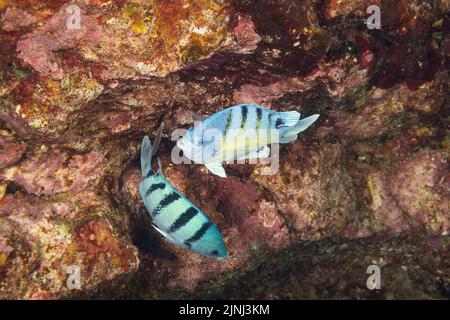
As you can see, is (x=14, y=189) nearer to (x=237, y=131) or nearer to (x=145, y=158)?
(x=145, y=158)

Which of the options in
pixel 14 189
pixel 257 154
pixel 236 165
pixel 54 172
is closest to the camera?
pixel 257 154

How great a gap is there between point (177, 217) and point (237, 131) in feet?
3.01

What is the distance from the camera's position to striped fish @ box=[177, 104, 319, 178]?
2.41 meters

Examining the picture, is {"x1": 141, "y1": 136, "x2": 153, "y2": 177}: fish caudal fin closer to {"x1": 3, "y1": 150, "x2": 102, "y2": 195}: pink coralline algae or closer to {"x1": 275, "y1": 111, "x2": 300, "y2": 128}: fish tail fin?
{"x1": 3, "y1": 150, "x2": 102, "y2": 195}: pink coralline algae

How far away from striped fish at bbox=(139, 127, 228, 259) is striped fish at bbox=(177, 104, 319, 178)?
0.47 metres

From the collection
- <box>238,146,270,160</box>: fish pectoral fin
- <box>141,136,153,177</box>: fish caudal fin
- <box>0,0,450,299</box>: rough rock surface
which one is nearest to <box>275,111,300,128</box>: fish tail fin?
<box>238,146,270,160</box>: fish pectoral fin

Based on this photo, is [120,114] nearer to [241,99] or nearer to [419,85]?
[241,99]

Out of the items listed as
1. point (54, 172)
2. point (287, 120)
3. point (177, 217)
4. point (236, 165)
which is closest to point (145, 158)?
point (177, 217)

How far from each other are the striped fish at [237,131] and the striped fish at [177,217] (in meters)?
0.47

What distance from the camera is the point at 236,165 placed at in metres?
4.31

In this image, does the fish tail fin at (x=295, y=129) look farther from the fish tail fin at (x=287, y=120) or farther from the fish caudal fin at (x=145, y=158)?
the fish caudal fin at (x=145, y=158)

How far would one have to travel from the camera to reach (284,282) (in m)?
5.02

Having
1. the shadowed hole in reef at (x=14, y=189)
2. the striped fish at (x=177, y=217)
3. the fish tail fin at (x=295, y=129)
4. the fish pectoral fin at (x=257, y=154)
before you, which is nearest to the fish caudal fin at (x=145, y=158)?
the striped fish at (x=177, y=217)

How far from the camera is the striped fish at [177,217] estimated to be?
283 centimetres
